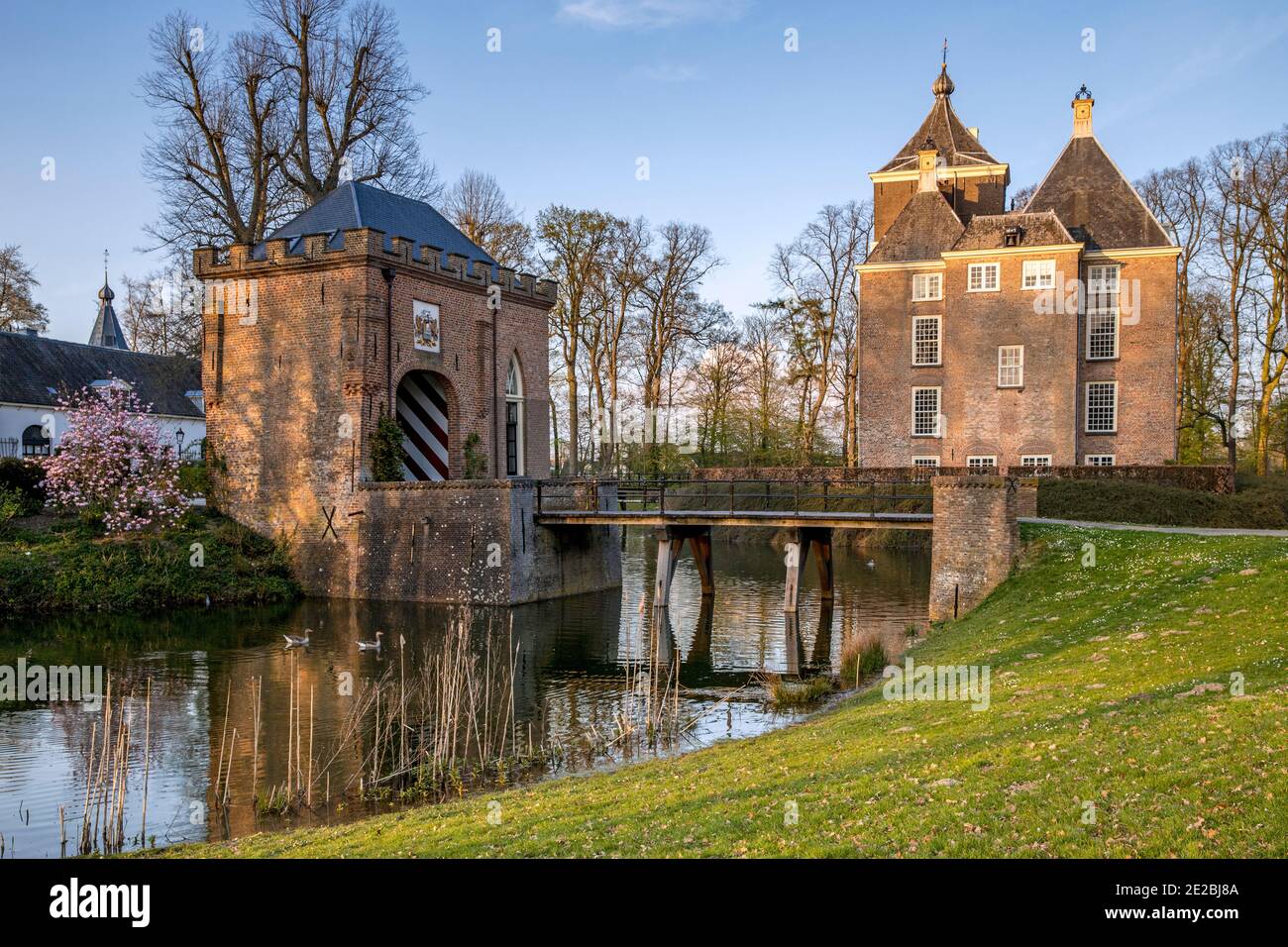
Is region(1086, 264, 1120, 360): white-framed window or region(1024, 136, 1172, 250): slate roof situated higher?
region(1024, 136, 1172, 250): slate roof

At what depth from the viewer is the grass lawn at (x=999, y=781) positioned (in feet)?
18.9

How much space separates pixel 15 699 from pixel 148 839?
6.79 m

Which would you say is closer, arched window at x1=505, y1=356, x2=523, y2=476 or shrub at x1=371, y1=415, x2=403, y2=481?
shrub at x1=371, y1=415, x2=403, y2=481

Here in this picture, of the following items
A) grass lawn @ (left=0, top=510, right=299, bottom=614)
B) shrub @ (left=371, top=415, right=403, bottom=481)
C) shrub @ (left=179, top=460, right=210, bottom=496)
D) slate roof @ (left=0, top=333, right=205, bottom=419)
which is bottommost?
grass lawn @ (left=0, top=510, right=299, bottom=614)

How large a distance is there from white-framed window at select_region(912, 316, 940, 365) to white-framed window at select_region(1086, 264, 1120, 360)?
4716 mm

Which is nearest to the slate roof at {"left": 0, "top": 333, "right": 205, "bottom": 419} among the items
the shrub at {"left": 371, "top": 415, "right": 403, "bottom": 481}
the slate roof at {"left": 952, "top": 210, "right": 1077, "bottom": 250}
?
the shrub at {"left": 371, "top": 415, "right": 403, "bottom": 481}

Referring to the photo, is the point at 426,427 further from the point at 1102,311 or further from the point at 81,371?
the point at 1102,311

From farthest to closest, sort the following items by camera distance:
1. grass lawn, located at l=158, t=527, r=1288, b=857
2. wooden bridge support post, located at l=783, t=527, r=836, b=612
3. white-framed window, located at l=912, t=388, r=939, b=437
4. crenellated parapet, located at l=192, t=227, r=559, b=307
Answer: white-framed window, located at l=912, t=388, r=939, b=437, crenellated parapet, located at l=192, t=227, r=559, b=307, wooden bridge support post, located at l=783, t=527, r=836, b=612, grass lawn, located at l=158, t=527, r=1288, b=857

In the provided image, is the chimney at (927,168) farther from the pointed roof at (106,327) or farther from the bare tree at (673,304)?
the pointed roof at (106,327)

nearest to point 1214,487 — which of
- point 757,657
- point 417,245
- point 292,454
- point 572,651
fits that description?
point 757,657

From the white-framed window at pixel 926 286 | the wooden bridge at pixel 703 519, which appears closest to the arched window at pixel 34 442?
the wooden bridge at pixel 703 519

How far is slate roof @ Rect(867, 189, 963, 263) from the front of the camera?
3453 centimetres

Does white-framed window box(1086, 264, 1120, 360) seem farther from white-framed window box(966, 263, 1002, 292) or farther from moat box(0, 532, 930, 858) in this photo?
moat box(0, 532, 930, 858)

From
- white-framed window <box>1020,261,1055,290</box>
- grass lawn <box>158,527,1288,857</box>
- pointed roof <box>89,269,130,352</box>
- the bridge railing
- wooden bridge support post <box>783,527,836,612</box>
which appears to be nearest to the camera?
grass lawn <box>158,527,1288,857</box>
